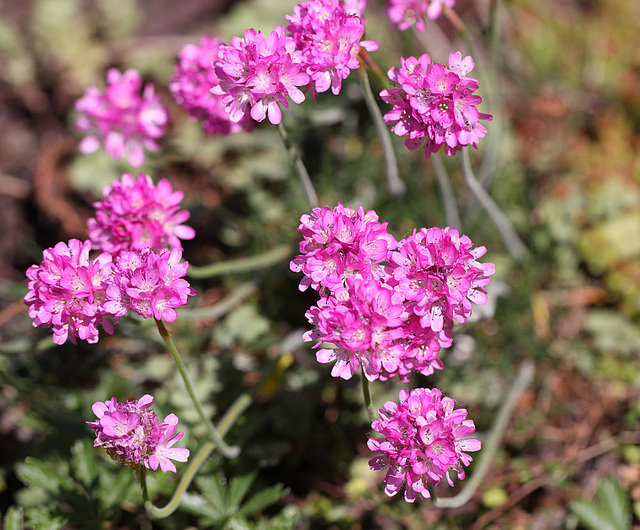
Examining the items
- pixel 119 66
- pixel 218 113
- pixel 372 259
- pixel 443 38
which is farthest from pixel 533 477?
pixel 119 66

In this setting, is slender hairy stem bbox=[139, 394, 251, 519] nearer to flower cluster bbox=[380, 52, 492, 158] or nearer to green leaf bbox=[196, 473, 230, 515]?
green leaf bbox=[196, 473, 230, 515]

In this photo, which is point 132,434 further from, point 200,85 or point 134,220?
point 200,85

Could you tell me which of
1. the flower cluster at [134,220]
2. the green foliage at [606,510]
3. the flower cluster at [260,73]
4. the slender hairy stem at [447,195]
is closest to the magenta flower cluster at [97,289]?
the flower cluster at [134,220]

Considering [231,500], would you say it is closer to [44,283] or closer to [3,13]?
[44,283]

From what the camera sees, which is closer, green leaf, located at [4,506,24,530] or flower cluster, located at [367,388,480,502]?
flower cluster, located at [367,388,480,502]

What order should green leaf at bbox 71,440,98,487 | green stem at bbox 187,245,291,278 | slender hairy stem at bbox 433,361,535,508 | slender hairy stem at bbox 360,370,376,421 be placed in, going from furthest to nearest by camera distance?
green stem at bbox 187,245,291,278 < green leaf at bbox 71,440,98,487 < slender hairy stem at bbox 433,361,535,508 < slender hairy stem at bbox 360,370,376,421

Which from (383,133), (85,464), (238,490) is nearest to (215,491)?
(238,490)

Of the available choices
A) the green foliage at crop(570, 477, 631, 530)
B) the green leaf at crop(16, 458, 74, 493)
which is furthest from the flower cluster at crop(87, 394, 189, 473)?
the green foliage at crop(570, 477, 631, 530)
